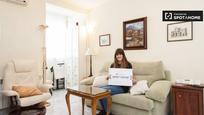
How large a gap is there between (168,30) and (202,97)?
51.4 inches

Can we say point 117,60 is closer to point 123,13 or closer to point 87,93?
point 87,93

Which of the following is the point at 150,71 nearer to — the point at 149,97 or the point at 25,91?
the point at 149,97

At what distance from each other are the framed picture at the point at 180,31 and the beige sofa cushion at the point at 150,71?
0.53 meters

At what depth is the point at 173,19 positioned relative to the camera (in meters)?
2.91

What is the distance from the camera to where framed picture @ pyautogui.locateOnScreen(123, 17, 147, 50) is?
10.8ft

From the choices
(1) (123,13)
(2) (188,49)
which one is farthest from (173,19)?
(1) (123,13)

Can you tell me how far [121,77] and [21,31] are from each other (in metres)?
2.29

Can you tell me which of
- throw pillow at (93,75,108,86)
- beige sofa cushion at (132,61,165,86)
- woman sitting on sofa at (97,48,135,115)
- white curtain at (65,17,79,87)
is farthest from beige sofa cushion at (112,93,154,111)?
white curtain at (65,17,79,87)

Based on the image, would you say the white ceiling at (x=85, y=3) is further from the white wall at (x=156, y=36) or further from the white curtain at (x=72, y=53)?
the white curtain at (x=72, y=53)

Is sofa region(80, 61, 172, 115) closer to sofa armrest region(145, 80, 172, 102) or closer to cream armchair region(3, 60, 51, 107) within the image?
sofa armrest region(145, 80, 172, 102)

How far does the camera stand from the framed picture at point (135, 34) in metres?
3.29

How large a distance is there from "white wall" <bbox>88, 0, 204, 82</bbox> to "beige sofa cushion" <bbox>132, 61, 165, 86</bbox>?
0.96 feet

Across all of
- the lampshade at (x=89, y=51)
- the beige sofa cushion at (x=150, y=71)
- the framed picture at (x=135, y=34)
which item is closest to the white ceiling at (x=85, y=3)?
the framed picture at (x=135, y=34)

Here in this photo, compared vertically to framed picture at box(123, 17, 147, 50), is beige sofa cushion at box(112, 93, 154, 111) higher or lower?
lower
